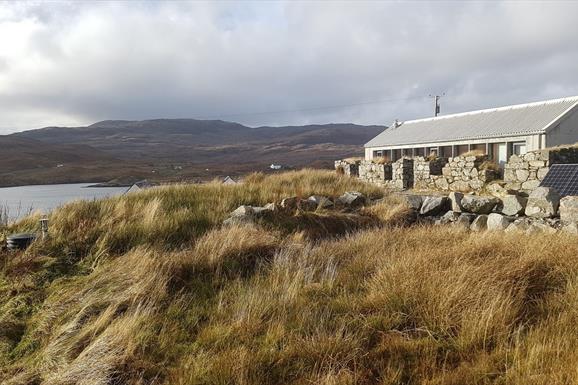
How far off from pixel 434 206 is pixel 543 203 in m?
2.72

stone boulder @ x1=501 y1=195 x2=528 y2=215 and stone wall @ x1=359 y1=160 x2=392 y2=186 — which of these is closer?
stone boulder @ x1=501 y1=195 x2=528 y2=215

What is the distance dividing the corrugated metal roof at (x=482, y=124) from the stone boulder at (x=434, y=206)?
15.0 metres

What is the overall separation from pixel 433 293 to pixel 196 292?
105 inches

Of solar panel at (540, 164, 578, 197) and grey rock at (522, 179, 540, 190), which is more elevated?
solar panel at (540, 164, 578, 197)

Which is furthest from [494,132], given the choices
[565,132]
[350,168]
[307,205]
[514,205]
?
[307,205]

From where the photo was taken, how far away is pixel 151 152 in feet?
432

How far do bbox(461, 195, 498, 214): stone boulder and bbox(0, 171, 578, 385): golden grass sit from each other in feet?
15.8

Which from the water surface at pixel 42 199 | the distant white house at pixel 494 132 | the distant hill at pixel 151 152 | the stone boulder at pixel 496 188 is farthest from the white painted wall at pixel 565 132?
the distant hill at pixel 151 152

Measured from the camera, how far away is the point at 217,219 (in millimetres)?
8906

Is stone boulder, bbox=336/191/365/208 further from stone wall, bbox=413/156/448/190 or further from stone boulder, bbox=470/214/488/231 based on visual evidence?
stone wall, bbox=413/156/448/190

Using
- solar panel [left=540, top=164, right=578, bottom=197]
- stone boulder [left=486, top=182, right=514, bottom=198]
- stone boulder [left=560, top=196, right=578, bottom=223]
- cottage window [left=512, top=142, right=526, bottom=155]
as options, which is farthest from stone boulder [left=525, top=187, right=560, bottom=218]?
cottage window [left=512, top=142, right=526, bottom=155]

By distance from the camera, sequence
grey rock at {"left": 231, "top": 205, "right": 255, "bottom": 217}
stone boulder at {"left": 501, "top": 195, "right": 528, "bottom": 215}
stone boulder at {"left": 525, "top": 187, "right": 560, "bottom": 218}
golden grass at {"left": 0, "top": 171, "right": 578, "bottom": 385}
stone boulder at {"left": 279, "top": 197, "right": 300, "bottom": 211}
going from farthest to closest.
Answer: stone boulder at {"left": 501, "top": 195, "right": 528, "bottom": 215} < stone boulder at {"left": 279, "top": 197, "right": 300, "bottom": 211} < stone boulder at {"left": 525, "top": 187, "right": 560, "bottom": 218} < grey rock at {"left": 231, "top": 205, "right": 255, "bottom": 217} < golden grass at {"left": 0, "top": 171, "right": 578, "bottom": 385}

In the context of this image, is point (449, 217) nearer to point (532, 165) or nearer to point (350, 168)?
point (532, 165)

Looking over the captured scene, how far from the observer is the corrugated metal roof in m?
24.4
